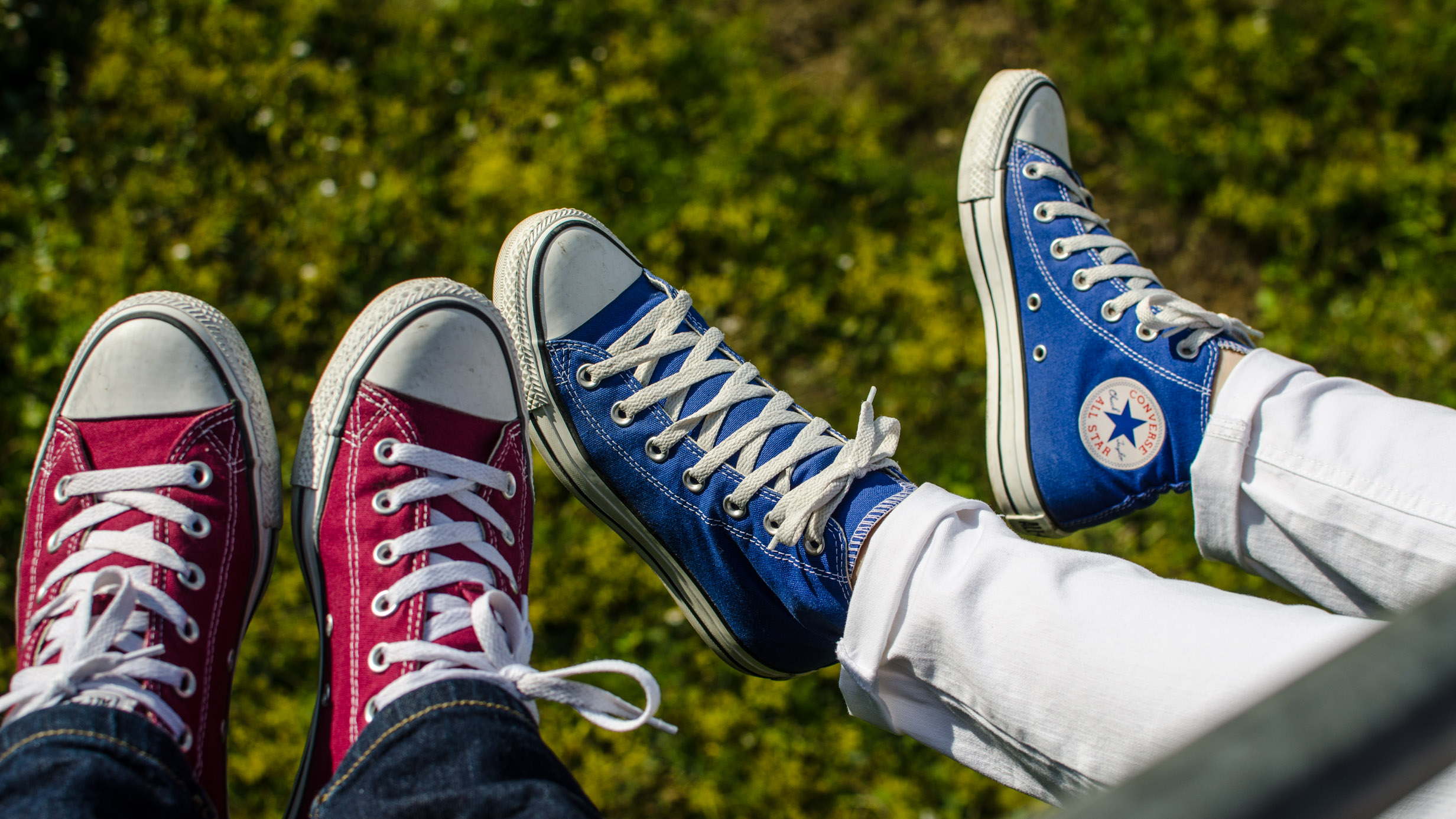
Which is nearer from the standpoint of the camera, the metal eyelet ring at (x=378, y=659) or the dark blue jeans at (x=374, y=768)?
the dark blue jeans at (x=374, y=768)

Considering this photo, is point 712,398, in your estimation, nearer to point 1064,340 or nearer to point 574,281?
point 574,281

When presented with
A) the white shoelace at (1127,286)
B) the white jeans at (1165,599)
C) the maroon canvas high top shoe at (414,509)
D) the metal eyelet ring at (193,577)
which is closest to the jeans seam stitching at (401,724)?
the maroon canvas high top shoe at (414,509)

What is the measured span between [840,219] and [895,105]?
418 mm

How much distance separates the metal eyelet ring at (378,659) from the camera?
4.84ft

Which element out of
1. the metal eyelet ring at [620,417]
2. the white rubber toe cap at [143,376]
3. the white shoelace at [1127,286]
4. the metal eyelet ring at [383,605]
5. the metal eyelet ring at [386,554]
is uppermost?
the white rubber toe cap at [143,376]

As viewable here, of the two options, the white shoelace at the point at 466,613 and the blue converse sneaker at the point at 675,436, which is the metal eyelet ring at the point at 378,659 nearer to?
the white shoelace at the point at 466,613

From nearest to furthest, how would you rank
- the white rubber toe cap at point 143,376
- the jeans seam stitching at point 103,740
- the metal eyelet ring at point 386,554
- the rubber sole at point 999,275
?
1. the jeans seam stitching at point 103,740
2. the metal eyelet ring at point 386,554
3. the white rubber toe cap at point 143,376
4. the rubber sole at point 999,275

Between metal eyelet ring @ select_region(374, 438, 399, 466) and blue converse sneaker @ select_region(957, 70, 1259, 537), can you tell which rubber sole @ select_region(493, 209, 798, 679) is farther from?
blue converse sneaker @ select_region(957, 70, 1259, 537)

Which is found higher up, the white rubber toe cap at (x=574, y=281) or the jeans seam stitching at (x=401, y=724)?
the white rubber toe cap at (x=574, y=281)

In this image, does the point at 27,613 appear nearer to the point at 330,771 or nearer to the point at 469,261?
the point at 330,771

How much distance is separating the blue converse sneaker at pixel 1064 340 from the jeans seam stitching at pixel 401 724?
46.0 inches

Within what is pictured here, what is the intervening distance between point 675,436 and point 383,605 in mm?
627

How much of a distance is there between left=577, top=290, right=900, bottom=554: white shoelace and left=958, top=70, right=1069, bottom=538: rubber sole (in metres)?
0.32

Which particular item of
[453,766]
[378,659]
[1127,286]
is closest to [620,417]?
[378,659]
